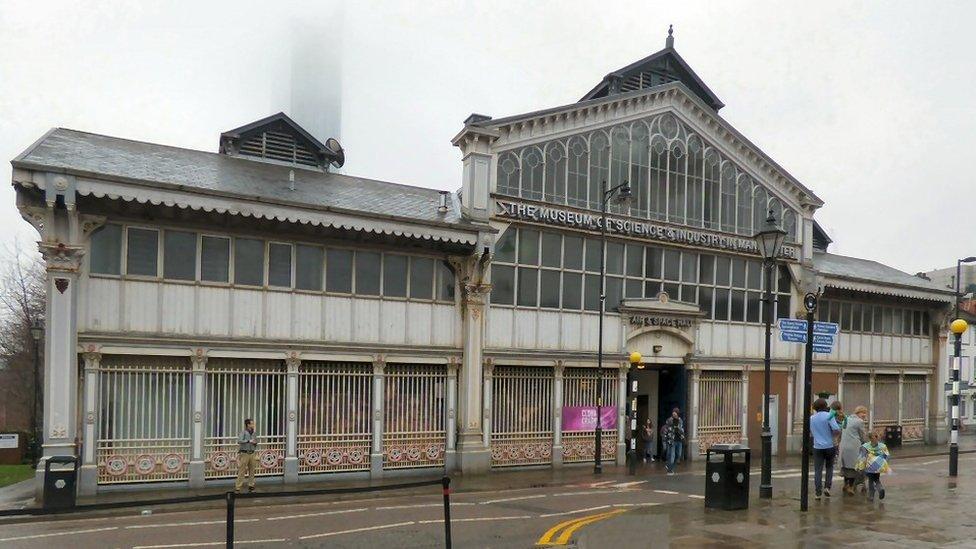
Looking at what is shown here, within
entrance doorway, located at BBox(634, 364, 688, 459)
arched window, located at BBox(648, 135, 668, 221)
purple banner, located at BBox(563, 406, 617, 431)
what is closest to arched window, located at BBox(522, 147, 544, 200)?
arched window, located at BBox(648, 135, 668, 221)

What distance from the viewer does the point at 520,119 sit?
23000 millimetres

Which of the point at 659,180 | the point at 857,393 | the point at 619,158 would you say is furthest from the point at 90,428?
the point at 857,393

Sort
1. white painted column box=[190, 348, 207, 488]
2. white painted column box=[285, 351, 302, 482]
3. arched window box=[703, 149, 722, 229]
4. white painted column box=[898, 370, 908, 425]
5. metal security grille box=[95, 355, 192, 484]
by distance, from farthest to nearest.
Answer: white painted column box=[898, 370, 908, 425] → arched window box=[703, 149, 722, 229] → white painted column box=[285, 351, 302, 482] → white painted column box=[190, 348, 207, 488] → metal security grille box=[95, 355, 192, 484]

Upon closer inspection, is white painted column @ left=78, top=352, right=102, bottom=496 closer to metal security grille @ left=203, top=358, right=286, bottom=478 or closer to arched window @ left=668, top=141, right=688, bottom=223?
metal security grille @ left=203, top=358, right=286, bottom=478

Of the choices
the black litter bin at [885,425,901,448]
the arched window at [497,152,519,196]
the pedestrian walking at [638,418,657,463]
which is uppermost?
the arched window at [497,152,519,196]

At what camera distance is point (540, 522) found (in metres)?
13.8

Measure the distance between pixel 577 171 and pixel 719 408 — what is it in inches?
382

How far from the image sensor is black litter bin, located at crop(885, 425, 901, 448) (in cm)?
3247

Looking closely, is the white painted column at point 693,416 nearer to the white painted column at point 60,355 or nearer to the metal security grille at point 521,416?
the metal security grille at point 521,416

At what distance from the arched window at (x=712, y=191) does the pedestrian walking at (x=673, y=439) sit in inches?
267

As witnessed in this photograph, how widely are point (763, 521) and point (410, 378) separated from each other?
1104 cm

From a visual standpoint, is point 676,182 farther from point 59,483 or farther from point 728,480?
point 59,483

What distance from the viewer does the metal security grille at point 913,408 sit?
33.9 m

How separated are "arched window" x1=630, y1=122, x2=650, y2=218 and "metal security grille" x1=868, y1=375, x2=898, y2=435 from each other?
1453 centimetres
